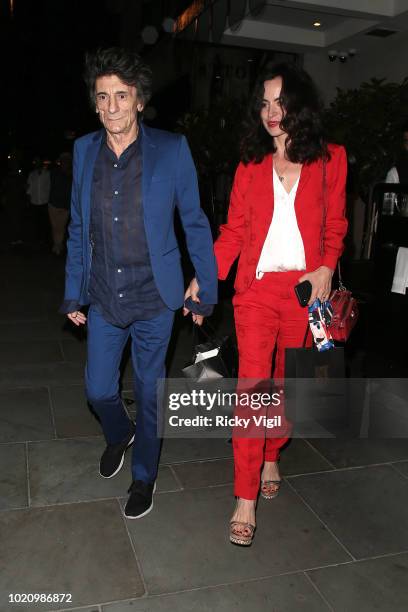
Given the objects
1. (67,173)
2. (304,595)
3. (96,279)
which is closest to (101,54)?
(96,279)

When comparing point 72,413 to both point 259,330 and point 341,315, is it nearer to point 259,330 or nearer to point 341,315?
point 259,330

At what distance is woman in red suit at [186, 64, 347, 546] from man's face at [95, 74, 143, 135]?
1.92ft

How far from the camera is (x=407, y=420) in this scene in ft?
13.6

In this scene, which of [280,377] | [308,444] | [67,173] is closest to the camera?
[280,377]

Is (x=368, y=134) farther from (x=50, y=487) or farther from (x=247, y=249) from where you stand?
(x=50, y=487)

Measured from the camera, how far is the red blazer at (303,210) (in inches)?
106

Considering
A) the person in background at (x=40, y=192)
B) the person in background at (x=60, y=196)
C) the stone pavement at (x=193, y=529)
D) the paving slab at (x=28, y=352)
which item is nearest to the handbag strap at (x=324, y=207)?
the stone pavement at (x=193, y=529)

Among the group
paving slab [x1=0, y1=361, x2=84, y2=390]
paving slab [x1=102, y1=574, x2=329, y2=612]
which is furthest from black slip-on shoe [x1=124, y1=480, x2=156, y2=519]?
paving slab [x1=0, y1=361, x2=84, y2=390]

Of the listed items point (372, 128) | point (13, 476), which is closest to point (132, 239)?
point (13, 476)

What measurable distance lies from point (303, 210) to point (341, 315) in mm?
571

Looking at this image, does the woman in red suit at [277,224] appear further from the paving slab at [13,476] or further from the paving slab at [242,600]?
the paving slab at [13,476]

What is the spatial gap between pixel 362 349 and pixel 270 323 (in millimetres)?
3295

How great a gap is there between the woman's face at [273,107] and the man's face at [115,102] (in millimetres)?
590

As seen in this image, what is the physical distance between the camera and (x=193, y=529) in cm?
286
